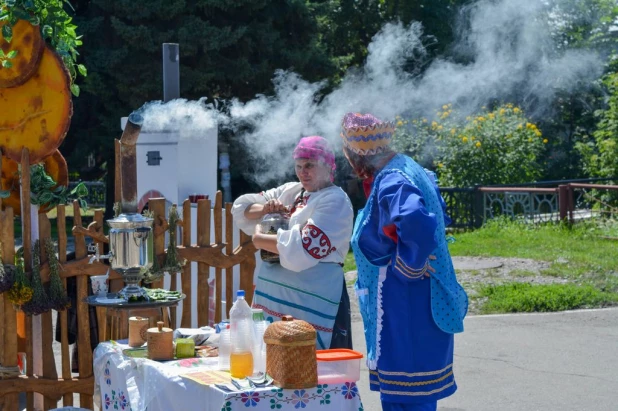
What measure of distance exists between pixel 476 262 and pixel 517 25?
14.9ft

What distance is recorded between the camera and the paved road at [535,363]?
6074mm

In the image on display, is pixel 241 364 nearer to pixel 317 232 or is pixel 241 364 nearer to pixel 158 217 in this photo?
pixel 317 232

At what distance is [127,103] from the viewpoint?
19312mm

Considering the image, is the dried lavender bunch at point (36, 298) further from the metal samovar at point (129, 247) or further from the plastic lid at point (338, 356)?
the plastic lid at point (338, 356)

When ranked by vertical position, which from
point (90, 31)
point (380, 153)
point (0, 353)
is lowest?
point (0, 353)

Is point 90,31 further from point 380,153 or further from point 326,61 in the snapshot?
point 380,153

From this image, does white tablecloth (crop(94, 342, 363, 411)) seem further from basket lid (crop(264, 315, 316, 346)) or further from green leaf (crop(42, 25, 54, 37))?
green leaf (crop(42, 25, 54, 37))

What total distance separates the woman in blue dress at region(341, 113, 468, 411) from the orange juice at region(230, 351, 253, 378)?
63cm

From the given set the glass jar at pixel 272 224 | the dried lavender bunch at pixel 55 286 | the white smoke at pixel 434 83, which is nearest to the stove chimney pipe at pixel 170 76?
the white smoke at pixel 434 83

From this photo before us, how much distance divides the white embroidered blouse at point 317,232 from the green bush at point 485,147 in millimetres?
11885

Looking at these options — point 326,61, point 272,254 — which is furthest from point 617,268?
→ point 326,61

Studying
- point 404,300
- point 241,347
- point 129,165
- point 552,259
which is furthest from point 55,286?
point 552,259

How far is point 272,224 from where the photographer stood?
4941 mm

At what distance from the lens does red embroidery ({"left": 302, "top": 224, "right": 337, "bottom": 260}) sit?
4.50m
